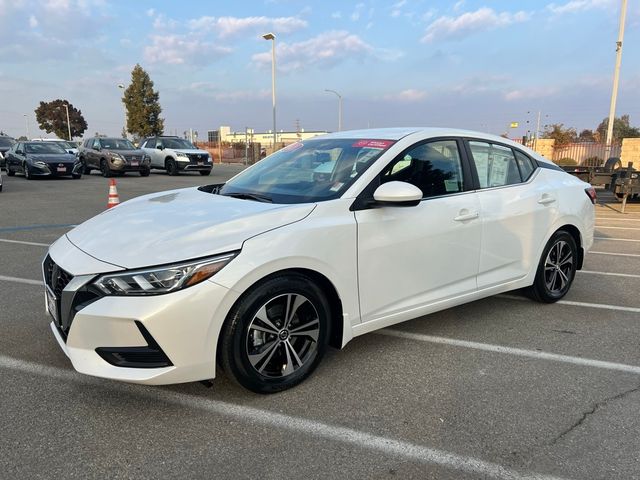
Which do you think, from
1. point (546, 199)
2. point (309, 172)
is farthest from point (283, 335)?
point (546, 199)

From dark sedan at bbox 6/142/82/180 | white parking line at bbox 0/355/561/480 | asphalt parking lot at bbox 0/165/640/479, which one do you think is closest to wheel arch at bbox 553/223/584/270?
asphalt parking lot at bbox 0/165/640/479

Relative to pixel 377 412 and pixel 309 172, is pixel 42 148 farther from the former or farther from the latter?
pixel 377 412

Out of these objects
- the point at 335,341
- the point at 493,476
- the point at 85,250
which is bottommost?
the point at 493,476

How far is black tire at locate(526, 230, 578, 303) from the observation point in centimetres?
478

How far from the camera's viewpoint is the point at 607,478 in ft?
7.82

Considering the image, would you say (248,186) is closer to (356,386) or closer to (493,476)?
(356,386)

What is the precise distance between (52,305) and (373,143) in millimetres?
2433

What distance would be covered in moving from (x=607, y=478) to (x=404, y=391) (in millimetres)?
1172

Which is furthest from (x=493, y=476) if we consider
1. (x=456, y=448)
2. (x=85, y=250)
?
(x=85, y=250)

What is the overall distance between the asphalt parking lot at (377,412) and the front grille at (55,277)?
64 centimetres

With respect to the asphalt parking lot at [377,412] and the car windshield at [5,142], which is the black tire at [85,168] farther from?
the asphalt parking lot at [377,412]

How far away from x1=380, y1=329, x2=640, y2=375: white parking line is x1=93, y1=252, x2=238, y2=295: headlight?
6.42ft

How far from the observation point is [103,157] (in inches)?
Result: 848

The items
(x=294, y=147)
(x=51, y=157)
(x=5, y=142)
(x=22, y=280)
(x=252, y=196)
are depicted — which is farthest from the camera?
(x=5, y=142)
